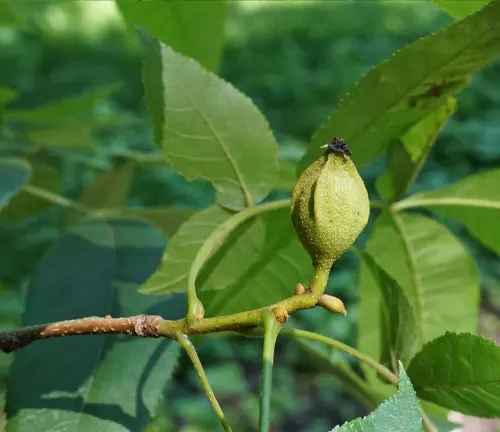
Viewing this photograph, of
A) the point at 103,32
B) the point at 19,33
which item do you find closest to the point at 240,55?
the point at 103,32

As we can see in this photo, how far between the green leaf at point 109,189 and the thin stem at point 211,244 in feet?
1.51

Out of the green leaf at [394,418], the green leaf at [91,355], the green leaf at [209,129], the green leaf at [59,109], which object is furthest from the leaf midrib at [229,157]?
the green leaf at [59,109]

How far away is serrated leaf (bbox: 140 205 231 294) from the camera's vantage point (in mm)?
465

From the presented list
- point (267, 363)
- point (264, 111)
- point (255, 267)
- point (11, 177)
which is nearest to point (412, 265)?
point (255, 267)

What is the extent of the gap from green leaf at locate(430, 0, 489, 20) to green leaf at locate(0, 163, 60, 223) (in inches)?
26.3

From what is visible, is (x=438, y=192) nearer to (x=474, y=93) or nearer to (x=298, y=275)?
(x=298, y=275)

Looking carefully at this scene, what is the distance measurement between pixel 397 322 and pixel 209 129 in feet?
0.67

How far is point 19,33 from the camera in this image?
4184mm

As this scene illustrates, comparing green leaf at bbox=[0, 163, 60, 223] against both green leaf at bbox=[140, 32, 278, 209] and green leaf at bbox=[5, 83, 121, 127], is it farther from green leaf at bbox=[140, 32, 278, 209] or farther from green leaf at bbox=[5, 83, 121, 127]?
green leaf at bbox=[140, 32, 278, 209]

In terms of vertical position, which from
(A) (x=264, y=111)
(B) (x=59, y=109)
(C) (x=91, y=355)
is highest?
(A) (x=264, y=111)

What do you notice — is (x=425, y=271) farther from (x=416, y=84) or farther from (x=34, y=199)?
(x=34, y=199)

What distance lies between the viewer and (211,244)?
0.44 metres

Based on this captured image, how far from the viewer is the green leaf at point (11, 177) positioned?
0.62 metres

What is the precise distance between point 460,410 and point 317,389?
2.34 metres
